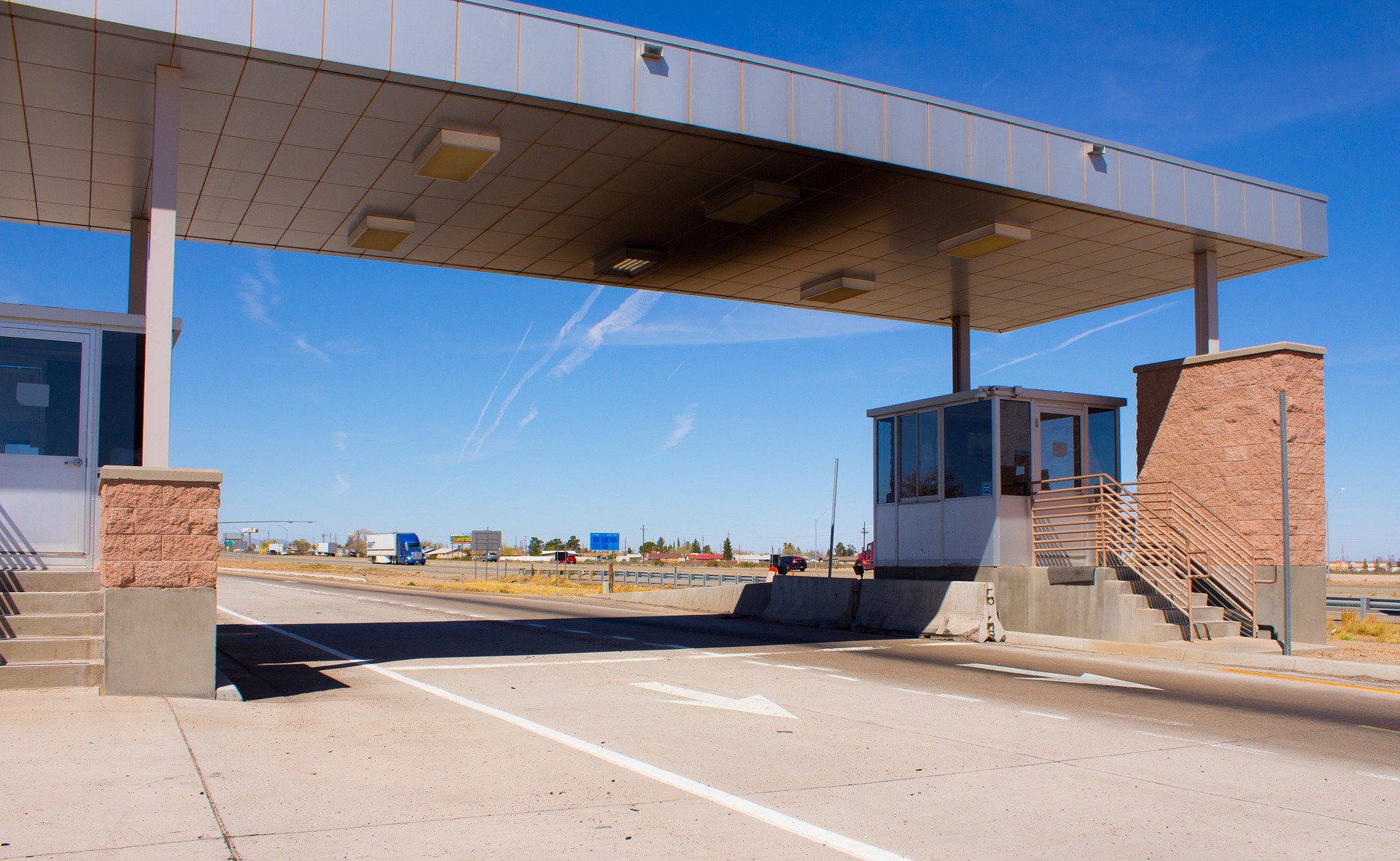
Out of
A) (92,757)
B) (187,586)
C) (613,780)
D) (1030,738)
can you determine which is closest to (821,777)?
(613,780)

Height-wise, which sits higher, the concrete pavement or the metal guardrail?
the concrete pavement

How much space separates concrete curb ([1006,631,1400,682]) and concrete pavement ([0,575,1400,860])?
1072 mm

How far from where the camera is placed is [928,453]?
2034 cm

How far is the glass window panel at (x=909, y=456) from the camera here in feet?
67.9

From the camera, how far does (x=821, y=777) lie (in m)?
6.98

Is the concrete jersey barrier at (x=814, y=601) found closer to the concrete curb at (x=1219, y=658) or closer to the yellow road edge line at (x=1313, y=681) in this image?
the concrete curb at (x=1219, y=658)

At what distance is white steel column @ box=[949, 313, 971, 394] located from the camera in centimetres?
2214

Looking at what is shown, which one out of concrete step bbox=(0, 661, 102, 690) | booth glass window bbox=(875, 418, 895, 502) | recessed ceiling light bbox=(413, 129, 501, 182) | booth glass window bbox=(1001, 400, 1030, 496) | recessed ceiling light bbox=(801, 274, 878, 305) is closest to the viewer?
concrete step bbox=(0, 661, 102, 690)

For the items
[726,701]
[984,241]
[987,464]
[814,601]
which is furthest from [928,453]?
[726,701]

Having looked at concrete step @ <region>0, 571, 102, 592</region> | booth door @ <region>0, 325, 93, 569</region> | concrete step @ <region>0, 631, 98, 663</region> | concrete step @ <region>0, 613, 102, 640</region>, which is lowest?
concrete step @ <region>0, 631, 98, 663</region>

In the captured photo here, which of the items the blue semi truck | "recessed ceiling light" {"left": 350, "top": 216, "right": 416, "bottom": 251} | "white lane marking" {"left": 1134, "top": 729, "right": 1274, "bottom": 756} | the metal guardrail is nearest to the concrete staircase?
"recessed ceiling light" {"left": 350, "top": 216, "right": 416, "bottom": 251}

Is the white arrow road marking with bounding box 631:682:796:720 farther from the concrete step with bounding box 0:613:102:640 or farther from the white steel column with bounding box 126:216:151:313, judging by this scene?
the white steel column with bounding box 126:216:151:313

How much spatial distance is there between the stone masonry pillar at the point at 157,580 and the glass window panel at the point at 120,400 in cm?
145

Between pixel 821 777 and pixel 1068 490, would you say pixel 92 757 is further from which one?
pixel 1068 490
